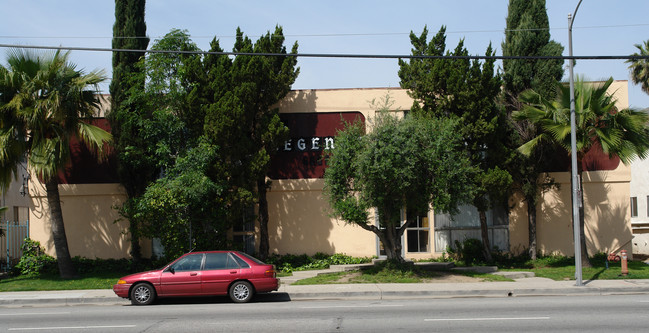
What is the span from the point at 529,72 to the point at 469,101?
2986 mm

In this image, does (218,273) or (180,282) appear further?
(218,273)

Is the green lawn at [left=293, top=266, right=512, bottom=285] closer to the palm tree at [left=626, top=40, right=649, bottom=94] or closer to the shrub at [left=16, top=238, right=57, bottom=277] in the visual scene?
the shrub at [left=16, top=238, right=57, bottom=277]

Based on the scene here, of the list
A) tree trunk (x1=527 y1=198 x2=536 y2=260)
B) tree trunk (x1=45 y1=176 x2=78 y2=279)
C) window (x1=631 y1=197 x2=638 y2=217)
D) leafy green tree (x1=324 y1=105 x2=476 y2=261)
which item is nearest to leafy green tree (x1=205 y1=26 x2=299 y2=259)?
leafy green tree (x1=324 y1=105 x2=476 y2=261)

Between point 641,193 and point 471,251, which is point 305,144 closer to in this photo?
point 471,251

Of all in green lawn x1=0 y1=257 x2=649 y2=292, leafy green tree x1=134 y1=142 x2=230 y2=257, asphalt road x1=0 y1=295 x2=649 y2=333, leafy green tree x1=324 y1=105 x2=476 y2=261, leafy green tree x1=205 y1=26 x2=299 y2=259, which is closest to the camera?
asphalt road x1=0 y1=295 x2=649 y2=333

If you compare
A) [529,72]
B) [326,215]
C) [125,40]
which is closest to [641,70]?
[529,72]

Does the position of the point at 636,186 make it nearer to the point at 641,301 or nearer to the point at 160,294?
the point at 641,301

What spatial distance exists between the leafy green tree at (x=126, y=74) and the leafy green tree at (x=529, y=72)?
551 inches

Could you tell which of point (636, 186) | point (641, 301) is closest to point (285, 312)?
point (641, 301)

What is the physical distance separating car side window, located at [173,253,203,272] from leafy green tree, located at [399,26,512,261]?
383 inches

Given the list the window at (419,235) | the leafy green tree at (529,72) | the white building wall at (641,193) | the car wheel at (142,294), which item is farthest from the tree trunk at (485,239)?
the white building wall at (641,193)

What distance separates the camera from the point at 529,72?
2161 centimetres

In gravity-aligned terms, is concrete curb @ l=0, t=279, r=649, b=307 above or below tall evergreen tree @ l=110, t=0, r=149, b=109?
below

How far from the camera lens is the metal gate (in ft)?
74.3
